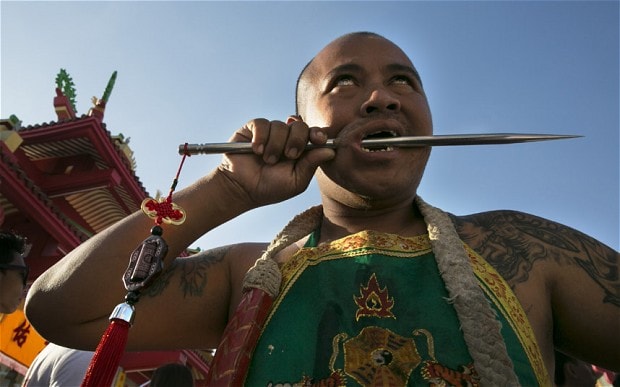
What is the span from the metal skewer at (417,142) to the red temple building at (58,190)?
275 inches

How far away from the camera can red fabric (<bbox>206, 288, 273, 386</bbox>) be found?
1.52 meters

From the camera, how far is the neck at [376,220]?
81.6 inches

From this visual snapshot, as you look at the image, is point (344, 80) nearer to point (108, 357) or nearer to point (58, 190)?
point (108, 357)

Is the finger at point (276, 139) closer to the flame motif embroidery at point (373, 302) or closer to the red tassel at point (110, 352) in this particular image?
the flame motif embroidery at point (373, 302)

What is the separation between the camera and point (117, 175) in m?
9.64

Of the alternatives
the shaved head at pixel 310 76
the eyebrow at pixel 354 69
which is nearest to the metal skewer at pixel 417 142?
the eyebrow at pixel 354 69

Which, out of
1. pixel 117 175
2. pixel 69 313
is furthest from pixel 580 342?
pixel 117 175

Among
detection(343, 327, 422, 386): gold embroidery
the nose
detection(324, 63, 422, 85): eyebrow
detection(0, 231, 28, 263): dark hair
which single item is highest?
detection(0, 231, 28, 263): dark hair

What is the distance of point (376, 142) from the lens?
1.84 meters

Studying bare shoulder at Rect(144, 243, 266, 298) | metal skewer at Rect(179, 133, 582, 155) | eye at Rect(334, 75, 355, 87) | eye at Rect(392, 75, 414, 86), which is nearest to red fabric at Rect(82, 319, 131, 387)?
bare shoulder at Rect(144, 243, 266, 298)

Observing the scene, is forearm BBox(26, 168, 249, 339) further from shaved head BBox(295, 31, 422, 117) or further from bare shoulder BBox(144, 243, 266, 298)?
shaved head BBox(295, 31, 422, 117)

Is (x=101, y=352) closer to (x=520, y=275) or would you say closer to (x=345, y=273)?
(x=345, y=273)

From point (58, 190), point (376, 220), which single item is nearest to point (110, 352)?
point (376, 220)

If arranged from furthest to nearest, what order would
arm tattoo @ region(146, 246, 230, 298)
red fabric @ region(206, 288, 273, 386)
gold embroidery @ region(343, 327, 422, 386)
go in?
arm tattoo @ region(146, 246, 230, 298) < red fabric @ region(206, 288, 273, 386) < gold embroidery @ region(343, 327, 422, 386)
